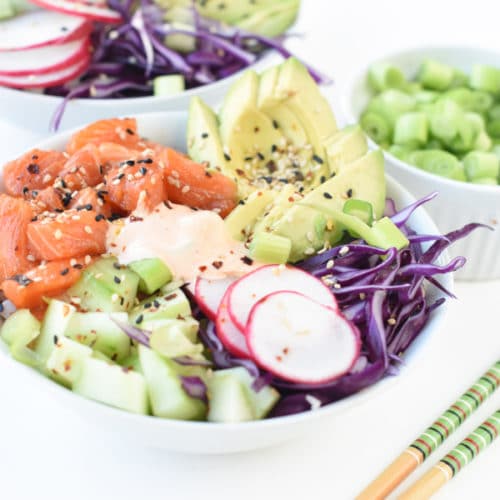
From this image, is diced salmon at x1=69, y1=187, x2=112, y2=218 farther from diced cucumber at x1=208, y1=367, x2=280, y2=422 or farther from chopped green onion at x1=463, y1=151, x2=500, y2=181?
chopped green onion at x1=463, y1=151, x2=500, y2=181

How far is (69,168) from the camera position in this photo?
216 cm

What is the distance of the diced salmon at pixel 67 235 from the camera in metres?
1.92

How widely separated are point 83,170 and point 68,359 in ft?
2.07

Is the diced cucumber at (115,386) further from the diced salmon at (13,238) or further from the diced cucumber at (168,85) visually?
the diced cucumber at (168,85)

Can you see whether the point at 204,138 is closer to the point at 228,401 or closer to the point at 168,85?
the point at 168,85

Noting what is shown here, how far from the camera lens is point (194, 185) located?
7.04 feet

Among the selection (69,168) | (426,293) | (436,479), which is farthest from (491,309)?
(69,168)

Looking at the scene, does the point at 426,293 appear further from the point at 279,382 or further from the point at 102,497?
the point at 102,497

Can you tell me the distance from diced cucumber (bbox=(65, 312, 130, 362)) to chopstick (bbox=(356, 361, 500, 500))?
0.65m

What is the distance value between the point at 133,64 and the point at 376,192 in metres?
1.30

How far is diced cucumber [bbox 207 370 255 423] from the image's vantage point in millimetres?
1649

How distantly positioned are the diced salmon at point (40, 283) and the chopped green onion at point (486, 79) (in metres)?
1.78

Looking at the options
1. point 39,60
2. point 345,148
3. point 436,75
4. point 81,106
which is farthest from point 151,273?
point 436,75

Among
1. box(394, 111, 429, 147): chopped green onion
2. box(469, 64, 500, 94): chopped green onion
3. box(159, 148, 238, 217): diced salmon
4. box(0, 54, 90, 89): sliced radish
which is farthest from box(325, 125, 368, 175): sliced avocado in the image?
box(0, 54, 90, 89): sliced radish
